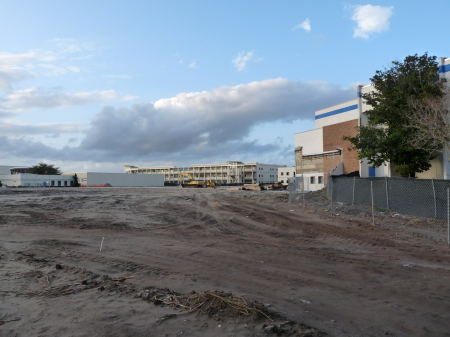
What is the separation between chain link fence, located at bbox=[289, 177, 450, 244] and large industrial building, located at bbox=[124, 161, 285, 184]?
A: 114676 mm

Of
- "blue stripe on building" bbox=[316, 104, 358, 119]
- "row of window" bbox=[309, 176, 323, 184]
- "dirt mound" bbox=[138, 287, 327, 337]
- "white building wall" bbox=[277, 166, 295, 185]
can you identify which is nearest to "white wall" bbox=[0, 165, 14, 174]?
"white building wall" bbox=[277, 166, 295, 185]

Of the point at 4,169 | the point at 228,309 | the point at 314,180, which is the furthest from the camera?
the point at 4,169

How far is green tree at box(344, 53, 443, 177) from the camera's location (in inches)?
1030

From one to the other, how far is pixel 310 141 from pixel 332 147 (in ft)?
18.0

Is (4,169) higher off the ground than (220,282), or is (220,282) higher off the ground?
(4,169)

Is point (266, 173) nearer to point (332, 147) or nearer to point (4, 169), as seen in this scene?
point (4, 169)

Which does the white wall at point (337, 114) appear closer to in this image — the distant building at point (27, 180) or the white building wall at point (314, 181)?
the white building wall at point (314, 181)

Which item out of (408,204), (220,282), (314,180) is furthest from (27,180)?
(220,282)

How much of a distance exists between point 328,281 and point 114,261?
16.9 ft

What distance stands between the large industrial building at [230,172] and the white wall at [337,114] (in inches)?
3317

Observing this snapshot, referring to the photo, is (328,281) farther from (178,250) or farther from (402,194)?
(402,194)

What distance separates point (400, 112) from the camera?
26.6 m

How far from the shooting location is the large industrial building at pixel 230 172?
14338 centimetres

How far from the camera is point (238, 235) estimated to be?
45.1 feet
